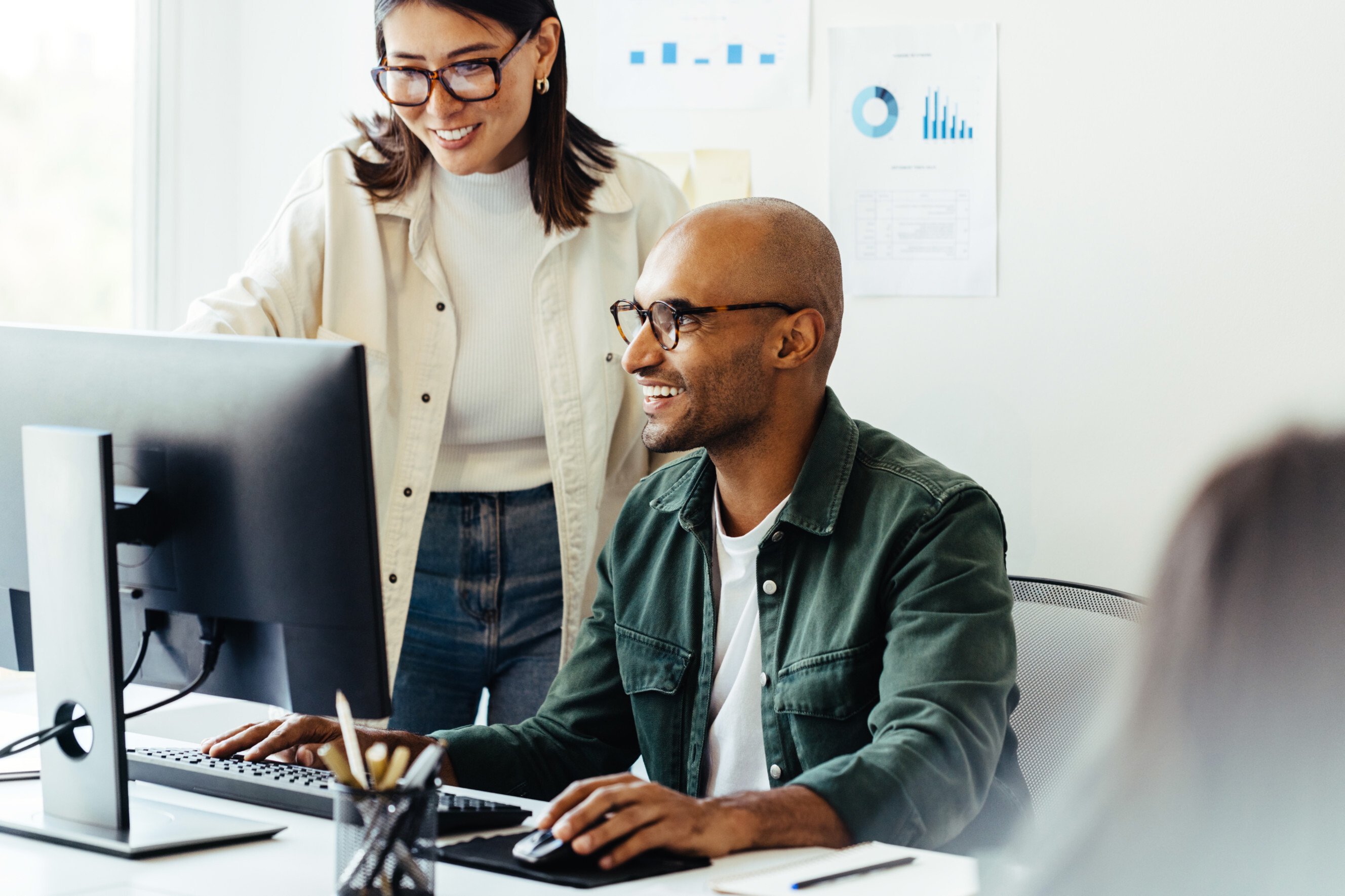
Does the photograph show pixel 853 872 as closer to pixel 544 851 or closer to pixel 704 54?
pixel 544 851

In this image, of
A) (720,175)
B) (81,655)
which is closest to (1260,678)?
(81,655)

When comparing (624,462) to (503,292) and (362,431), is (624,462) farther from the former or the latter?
(362,431)

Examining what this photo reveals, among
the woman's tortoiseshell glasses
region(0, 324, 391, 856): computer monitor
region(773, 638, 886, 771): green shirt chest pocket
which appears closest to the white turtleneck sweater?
the woman's tortoiseshell glasses

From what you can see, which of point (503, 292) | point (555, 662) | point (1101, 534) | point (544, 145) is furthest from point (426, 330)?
point (1101, 534)

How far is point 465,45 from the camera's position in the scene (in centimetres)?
169

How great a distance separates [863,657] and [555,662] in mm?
613

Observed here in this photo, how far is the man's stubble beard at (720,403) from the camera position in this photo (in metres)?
1.58

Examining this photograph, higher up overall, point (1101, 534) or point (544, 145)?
point (544, 145)

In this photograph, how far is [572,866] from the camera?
1.10 meters

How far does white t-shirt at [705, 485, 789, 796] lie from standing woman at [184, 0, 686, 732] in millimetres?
386

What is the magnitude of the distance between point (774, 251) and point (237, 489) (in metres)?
0.74

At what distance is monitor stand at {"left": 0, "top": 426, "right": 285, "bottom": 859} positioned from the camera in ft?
3.70

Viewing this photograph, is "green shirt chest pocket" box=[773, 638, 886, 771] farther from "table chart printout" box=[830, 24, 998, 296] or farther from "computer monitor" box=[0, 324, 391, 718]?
"table chart printout" box=[830, 24, 998, 296]

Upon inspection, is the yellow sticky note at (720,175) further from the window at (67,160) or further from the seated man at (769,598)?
the window at (67,160)
